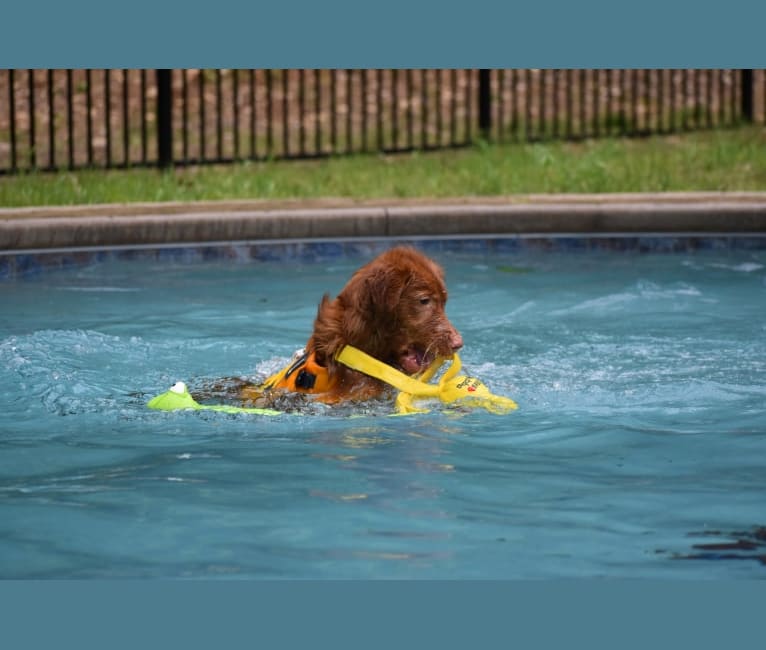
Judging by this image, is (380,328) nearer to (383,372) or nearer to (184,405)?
(383,372)

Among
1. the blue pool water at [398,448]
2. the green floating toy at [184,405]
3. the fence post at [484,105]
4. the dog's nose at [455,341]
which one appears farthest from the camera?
the fence post at [484,105]

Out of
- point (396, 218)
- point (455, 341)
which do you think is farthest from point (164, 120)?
point (455, 341)

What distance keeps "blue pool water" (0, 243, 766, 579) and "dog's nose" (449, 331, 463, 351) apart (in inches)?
16.6

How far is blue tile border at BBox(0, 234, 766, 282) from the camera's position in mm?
10977

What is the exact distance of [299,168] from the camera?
1480 cm

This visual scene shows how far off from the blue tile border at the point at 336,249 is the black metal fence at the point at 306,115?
9.96ft

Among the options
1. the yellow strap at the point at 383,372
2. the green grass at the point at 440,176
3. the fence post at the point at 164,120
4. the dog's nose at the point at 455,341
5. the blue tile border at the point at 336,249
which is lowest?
the yellow strap at the point at 383,372

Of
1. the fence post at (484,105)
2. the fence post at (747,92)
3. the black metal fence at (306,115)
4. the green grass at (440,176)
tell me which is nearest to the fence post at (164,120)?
the black metal fence at (306,115)

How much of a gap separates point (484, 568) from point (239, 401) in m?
2.56

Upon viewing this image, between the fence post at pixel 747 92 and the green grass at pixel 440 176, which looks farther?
the fence post at pixel 747 92

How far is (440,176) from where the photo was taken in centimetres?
1368

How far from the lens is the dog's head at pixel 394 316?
256 inches

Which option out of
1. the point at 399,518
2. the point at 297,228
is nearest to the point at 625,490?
the point at 399,518

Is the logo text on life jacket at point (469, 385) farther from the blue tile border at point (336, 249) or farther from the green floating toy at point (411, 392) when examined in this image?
the blue tile border at point (336, 249)
